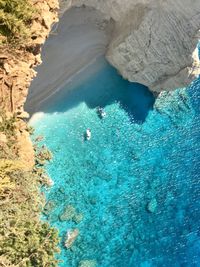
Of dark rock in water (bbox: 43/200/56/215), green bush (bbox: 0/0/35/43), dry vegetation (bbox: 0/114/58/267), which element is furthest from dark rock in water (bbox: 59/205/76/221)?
green bush (bbox: 0/0/35/43)

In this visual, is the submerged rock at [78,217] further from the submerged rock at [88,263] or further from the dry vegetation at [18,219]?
the dry vegetation at [18,219]

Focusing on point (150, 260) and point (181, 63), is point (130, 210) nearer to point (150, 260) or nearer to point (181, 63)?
point (150, 260)

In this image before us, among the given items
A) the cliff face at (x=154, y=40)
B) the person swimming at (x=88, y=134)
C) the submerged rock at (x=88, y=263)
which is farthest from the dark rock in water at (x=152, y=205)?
the cliff face at (x=154, y=40)

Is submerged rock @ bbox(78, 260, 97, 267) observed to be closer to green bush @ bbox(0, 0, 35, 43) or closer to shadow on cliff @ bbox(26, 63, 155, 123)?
shadow on cliff @ bbox(26, 63, 155, 123)

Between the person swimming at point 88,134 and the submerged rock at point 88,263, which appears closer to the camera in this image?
the submerged rock at point 88,263

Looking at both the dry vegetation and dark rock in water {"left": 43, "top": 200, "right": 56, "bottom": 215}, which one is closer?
the dry vegetation

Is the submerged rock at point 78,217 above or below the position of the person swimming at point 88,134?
below
